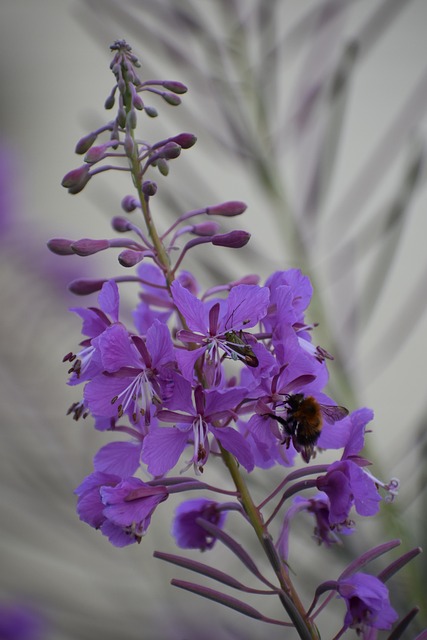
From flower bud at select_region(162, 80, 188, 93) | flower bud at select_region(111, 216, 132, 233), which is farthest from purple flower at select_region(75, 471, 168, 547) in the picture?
flower bud at select_region(162, 80, 188, 93)

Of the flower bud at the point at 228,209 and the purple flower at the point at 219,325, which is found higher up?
the flower bud at the point at 228,209

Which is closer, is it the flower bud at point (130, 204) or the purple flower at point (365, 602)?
the purple flower at point (365, 602)

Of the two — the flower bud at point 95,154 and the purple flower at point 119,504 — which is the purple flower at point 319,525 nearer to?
the purple flower at point 119,504

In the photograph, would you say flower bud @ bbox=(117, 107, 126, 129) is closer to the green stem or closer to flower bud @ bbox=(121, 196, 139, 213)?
flower bud @ bbox=(121, 196, 139, 213)

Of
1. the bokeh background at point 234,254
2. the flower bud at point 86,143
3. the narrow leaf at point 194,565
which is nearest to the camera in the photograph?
the narrow leaf at point 194,565

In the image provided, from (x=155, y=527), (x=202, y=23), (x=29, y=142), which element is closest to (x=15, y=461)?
(x=155, y=527)

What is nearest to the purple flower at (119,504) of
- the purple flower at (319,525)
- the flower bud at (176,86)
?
the purple flower at (319,525)
